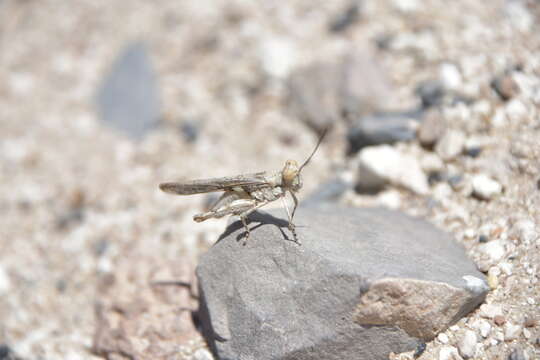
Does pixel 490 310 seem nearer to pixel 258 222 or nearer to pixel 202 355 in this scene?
pixel 258 222

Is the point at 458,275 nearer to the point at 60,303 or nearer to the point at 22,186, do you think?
the point at 60,303

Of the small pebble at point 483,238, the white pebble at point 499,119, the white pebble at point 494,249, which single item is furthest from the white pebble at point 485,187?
the white pebble at point 499,119

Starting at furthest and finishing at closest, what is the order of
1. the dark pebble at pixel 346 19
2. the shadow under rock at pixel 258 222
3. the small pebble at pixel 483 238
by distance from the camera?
the dark pebble at pixel 346 19 → the small pebble at pixel 483 238 → the shadow under rock at pixel 258 222

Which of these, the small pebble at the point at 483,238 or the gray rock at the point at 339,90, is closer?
the small pebble at the point at 483,238

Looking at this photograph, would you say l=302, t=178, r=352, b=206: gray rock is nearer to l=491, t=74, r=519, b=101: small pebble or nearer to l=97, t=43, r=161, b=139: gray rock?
l=491, t=74, r=519, b=101: small pebble

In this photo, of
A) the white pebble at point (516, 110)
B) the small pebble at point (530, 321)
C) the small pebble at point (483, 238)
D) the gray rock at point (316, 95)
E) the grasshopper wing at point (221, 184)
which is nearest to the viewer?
the small pebble at point (530, 321)

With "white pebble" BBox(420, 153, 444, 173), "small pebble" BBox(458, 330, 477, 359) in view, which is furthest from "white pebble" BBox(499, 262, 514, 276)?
"white pebble" BBox(420, 153, 444, 173)

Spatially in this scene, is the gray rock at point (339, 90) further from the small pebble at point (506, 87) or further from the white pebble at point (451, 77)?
the small pebble at point (506, 87)

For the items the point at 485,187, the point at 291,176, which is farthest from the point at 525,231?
the point at 291,176
